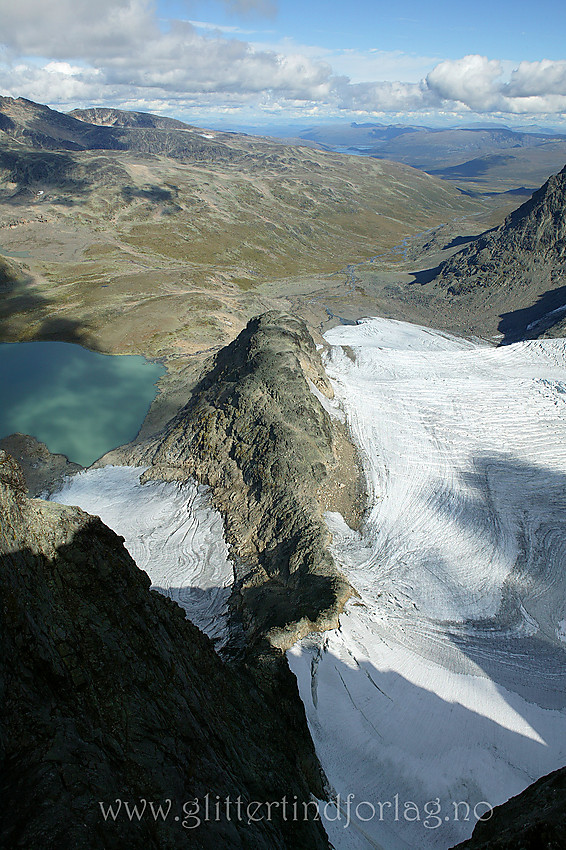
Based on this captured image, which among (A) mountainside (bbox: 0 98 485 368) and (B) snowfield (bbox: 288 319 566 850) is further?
(A) mountainside (bbox: 0 98 485 368)

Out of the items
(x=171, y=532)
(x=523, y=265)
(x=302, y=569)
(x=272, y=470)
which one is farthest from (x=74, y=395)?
(x=523, y=265)

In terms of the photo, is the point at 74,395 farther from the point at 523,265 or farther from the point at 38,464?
the point at 523,265

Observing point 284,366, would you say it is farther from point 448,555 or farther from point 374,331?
point 374,331

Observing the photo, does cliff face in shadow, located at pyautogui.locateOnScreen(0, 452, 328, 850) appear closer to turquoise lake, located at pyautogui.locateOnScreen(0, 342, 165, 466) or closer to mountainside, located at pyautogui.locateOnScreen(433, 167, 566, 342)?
turquoise lake, located at pyautogui.locateOnScreen(0, 342, 165, 466)

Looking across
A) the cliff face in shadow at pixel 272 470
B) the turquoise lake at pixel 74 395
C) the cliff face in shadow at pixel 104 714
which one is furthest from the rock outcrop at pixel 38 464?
the cliff face in shadow at pixel 104 714

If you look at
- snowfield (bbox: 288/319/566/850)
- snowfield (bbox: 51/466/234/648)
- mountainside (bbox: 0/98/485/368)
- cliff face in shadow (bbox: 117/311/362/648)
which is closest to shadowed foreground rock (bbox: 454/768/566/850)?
snowfield (bbox: 288/319/566/850)

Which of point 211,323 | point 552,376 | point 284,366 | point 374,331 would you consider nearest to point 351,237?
point 374,331

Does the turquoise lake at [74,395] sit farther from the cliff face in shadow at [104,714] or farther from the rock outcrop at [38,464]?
the cliff face in shadow at [104,714]
